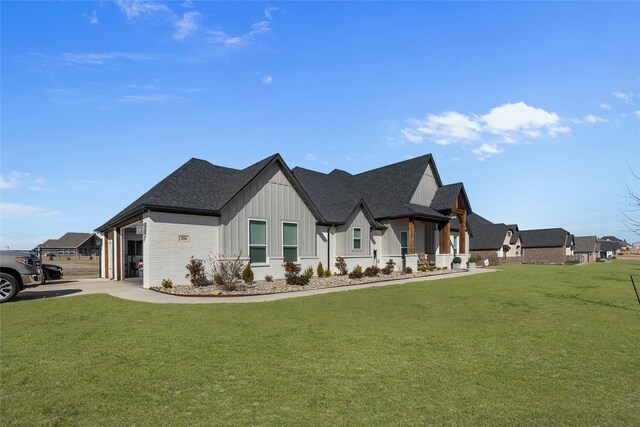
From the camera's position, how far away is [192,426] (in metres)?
3.57

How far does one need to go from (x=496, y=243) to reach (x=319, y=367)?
51.2 m

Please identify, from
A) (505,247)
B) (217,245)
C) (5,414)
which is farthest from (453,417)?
(505,247)

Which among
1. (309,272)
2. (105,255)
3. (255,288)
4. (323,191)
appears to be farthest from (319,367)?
(105,255)

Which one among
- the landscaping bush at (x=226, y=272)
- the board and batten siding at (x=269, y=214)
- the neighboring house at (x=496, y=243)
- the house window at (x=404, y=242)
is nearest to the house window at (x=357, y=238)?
the board and batten siding at (x=269, y=214)

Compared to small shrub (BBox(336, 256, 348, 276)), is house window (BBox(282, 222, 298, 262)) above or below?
above

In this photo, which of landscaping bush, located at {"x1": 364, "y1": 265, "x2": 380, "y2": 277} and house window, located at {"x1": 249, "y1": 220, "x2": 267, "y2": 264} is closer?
house window, located at {"x1": 249, "y1": 220, "x2": 267, "y2": 264}

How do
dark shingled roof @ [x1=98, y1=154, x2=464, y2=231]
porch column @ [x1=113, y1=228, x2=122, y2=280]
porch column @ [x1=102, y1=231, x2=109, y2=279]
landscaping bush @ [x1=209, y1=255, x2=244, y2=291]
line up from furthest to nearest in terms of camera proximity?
1. porch column @ [x1=102, y1=231, x2=109, y2=279]
2. porch column @ [x1=113, y1=228, x2=122, y2=280]
3. dark shingled roof @ [x1=98, y1=154, x2=464, y2=231]
4. landscaping bush @ [x1=209, y1=255, x2=244, y2=291]

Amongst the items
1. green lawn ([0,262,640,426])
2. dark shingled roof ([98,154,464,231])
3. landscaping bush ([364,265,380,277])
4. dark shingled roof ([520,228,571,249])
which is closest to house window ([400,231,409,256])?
dark shingled roof ([98,154,464,231])

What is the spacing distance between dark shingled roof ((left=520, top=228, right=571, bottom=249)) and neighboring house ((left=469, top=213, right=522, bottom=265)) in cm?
673

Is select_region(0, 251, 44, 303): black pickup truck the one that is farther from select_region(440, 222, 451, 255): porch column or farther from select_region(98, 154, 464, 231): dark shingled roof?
select_region(440, 222, 451, 255): porch column

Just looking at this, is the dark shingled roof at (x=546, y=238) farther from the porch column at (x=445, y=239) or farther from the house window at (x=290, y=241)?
the house window at (x=290, y=241)

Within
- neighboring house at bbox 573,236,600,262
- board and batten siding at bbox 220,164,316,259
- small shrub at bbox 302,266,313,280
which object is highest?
board and batten siding at bbox 220,164,316,259

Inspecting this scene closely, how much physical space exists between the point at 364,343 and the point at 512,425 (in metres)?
3.21

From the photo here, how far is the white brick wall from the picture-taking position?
15.6 m
